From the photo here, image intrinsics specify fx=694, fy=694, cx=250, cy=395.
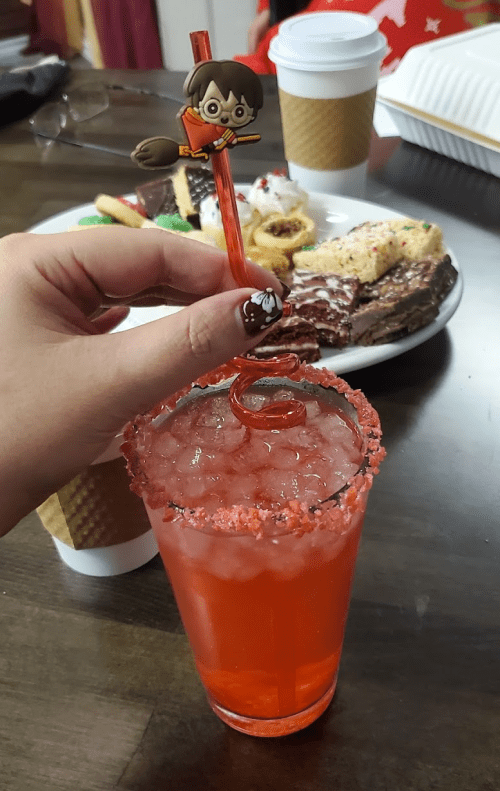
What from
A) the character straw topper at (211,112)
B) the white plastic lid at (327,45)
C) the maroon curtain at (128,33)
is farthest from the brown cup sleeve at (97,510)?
the maroon curtain at (128,33)

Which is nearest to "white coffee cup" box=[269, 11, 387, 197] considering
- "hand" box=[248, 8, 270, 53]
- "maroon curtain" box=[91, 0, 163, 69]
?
"hand" box=[248, 8, 270, 53]

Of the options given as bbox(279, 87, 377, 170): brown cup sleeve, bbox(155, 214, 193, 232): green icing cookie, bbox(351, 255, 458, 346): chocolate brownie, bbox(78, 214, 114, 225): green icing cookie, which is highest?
bbox(279, 87, 377, 170): brown cup sleeve

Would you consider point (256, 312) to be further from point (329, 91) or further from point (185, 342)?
point (329, 91)

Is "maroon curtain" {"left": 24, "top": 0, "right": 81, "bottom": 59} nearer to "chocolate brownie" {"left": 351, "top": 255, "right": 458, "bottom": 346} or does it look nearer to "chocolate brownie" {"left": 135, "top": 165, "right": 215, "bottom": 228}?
"chocolate brownie" {"left": 135, "top": 165, "right": 215, "bottom": 228}

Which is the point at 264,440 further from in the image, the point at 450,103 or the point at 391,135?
the point at 391,135

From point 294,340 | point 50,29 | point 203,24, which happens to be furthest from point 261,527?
point 50,29

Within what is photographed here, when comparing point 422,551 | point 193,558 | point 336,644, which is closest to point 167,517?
point 193,558
